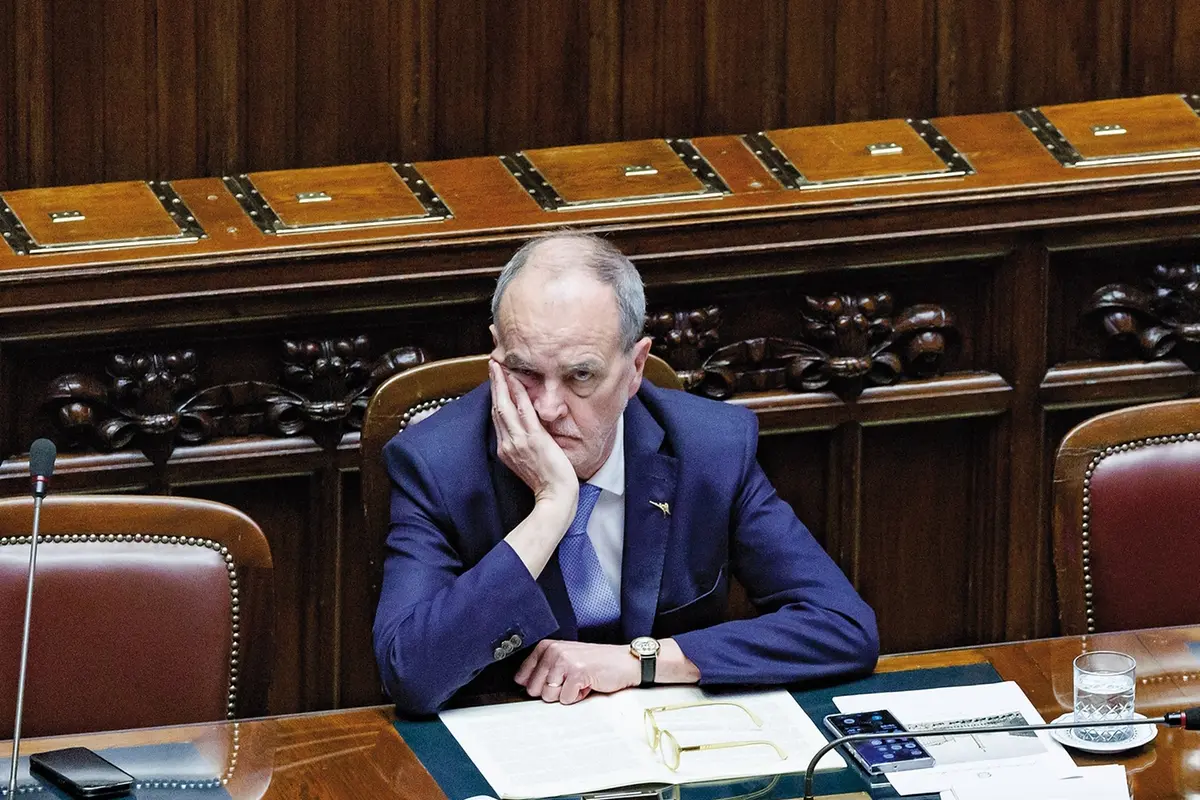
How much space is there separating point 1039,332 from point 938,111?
0.62m

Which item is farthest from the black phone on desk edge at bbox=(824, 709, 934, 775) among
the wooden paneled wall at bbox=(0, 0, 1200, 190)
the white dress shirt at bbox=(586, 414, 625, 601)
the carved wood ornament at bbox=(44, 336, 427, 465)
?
the wooden paneled wall at bbox=(0, 0, 1200, 190)

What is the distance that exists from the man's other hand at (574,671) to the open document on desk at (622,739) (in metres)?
0.02

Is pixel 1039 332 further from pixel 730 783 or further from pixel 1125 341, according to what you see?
pixel 730 783

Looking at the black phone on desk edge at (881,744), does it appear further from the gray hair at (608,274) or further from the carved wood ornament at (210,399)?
the carved wood ornament at (210,399)

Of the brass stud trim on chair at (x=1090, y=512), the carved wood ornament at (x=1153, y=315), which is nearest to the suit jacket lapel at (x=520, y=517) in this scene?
the brass stud trim on chair at (x=1090, y=512)

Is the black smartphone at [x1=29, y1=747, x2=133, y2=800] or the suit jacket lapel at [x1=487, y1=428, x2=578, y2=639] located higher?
the suit jacket lapel at [x1=487, y1=428, x2=578, y2=639]

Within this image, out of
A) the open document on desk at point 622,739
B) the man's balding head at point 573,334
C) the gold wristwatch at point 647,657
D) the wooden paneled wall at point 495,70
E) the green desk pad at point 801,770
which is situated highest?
the wooden paneled wall at point 495,70

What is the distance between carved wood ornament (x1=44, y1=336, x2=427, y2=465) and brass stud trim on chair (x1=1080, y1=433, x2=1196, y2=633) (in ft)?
4.31

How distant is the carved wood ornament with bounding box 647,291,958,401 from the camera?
4234mm

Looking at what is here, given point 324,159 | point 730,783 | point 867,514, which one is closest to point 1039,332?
point 867,514

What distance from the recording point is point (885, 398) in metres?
4.34

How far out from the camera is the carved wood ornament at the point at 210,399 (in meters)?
3.89

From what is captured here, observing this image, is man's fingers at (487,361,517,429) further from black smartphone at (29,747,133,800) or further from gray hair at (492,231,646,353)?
black smartphone at (29,747,133,800)

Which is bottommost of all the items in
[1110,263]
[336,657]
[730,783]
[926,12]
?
[336,657]
